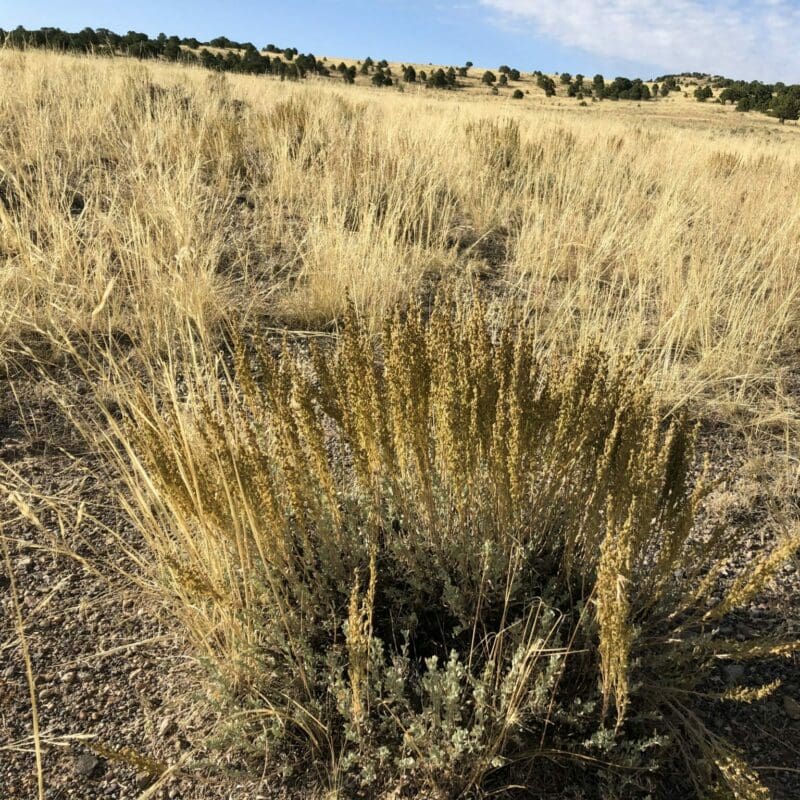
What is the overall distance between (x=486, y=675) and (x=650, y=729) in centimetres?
49

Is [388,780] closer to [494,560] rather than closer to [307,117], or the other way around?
[494,560]

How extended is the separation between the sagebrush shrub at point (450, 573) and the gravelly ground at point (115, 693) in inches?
5.3

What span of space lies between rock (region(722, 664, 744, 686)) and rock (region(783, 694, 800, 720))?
11cm

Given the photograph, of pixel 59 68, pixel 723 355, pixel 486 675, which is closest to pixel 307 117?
pixel 59 68

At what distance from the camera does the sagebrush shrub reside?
51.5 inches

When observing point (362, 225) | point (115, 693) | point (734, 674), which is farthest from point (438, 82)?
Result: point (115, 693)

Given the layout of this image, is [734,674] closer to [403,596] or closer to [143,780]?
[403,596]

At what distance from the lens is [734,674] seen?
5.34 ft

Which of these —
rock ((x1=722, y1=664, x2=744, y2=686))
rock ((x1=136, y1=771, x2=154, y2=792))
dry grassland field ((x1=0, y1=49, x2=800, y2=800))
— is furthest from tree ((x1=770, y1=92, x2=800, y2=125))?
rock ((x1=136, y1=771, x2=154, y2=792))

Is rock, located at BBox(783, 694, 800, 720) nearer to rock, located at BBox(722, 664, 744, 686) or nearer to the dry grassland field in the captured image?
the dry grassland field

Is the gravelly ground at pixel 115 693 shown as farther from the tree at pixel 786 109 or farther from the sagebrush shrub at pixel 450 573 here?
the tree at pixel 786 109

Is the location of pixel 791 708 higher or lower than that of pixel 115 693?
higher

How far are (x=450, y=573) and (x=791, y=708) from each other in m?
0.96

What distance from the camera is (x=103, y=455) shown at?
244 cm
